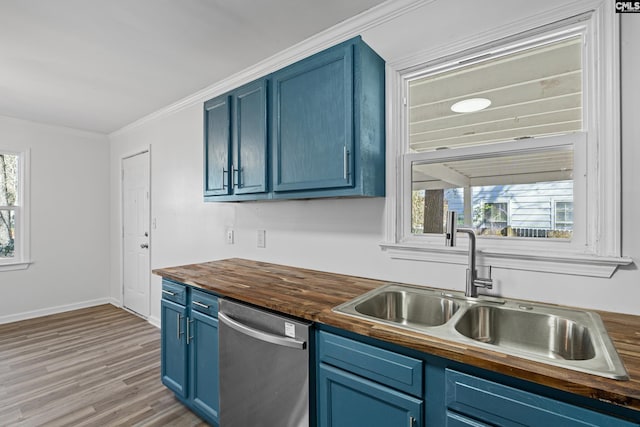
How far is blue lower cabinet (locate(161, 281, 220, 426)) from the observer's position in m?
1.81

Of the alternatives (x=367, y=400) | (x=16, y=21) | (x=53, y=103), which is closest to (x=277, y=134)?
(x=367, y=400)

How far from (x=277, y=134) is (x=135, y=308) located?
11.3ft

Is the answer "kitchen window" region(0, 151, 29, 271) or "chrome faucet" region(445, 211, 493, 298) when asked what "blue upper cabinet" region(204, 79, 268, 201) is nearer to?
"chrome faucet" region(445, 211, 493, 298)

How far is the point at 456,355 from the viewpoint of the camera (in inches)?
36.5

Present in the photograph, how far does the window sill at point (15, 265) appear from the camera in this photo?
12.3ft

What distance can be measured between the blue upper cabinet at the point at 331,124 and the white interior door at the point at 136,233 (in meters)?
2.67

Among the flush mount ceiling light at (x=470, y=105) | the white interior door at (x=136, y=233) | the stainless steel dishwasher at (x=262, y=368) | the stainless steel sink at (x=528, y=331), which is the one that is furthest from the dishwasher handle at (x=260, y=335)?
the white interior door at (x=136, y=233)

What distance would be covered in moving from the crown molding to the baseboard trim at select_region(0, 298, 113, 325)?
3.19 meters

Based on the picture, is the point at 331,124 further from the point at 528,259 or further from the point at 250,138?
the point at 528,259

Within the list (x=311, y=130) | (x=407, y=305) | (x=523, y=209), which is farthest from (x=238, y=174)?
(x=523, y=209)

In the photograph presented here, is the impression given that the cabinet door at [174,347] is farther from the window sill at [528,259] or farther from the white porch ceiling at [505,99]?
the white porch ceiling at [505,99]

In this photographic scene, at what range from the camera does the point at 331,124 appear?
1705mm

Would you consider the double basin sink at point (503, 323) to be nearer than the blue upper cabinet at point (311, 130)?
Yes

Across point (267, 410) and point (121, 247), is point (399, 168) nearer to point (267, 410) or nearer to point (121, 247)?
point (267, 410)
